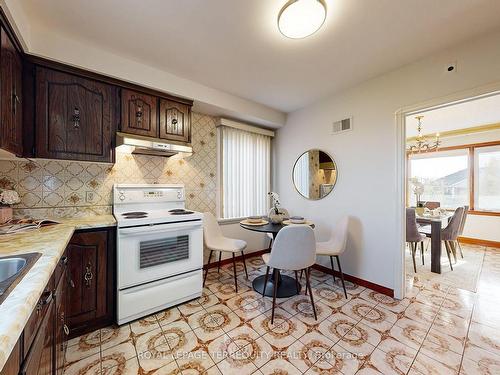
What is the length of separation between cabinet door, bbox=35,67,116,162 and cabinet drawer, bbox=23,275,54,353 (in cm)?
130

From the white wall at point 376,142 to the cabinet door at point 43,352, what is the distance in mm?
2780

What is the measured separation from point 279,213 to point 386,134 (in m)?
1.50

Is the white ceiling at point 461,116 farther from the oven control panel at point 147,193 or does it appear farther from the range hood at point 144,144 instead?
the oven control panel at point 147,193

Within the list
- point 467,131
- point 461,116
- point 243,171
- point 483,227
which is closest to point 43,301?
point 243,171

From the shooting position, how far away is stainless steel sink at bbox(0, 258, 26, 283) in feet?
3.19

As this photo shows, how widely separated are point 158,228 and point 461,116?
5.02 meters

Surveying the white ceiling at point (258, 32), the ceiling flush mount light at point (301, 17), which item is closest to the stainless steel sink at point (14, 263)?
the white ceiling at point (258, 32)

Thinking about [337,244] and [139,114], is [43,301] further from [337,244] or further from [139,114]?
[337,244]

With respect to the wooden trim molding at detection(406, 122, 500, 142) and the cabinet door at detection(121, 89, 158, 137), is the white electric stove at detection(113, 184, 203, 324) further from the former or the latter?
the wooden trim molding at detection(406, 122, 500, 142)

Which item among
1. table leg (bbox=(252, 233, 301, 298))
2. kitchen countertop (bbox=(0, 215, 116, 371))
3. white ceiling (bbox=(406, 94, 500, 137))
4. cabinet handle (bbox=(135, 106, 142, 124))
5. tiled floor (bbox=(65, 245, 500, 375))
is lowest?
tiled floor (bbox=(65, 245, 500, 375))

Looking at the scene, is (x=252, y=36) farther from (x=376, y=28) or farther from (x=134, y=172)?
(x=134, y=172)

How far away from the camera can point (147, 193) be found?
242 centimetres

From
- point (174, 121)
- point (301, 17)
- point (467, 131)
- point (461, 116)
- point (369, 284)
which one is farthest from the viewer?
point (467, 131)

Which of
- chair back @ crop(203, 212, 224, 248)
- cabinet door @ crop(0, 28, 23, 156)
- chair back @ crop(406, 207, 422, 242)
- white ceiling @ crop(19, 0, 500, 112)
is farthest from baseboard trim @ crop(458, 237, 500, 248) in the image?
cabinet door @ crop(0, 28, 23, 156)
